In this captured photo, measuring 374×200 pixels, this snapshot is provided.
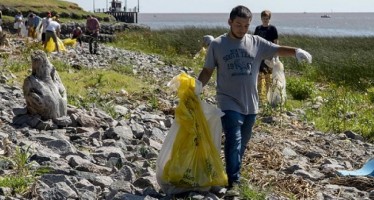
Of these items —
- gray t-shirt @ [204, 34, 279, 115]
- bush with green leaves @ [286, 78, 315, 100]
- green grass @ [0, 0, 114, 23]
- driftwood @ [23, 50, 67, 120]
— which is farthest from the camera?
green grass @ [0, 0, 114, 23]

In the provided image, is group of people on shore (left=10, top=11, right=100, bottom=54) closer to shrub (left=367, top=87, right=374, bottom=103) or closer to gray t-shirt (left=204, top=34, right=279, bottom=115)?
shrub (left=367, top=87, right=374, bottom=103)

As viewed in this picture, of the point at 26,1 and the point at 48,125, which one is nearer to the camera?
the point at 48,125

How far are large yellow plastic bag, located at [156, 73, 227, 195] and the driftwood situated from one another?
2.61 meters

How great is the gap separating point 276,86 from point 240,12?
5.10 metres

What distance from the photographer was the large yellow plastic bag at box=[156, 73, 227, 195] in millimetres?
4926

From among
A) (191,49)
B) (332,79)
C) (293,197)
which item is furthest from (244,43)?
(191,49)

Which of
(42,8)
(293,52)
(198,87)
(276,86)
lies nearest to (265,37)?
(276,86)

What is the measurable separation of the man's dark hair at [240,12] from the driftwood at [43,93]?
9.89ft

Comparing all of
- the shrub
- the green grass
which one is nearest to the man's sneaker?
the shrub

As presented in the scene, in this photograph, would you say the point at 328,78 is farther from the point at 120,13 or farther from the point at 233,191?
the point at 120,13

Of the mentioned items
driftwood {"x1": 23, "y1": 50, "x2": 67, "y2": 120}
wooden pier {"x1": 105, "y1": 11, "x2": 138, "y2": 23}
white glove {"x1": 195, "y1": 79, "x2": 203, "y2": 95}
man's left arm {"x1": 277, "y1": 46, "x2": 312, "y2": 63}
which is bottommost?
wooden pier {"x1": 105, "y1": 11, "x2": 138, "y2": 23}

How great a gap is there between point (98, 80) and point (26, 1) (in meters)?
36.0

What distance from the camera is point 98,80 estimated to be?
11664 millimetres

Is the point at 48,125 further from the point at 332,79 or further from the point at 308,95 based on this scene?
the point at 332,79
